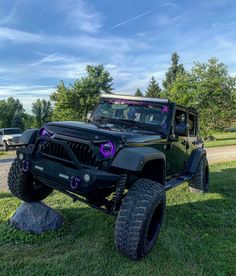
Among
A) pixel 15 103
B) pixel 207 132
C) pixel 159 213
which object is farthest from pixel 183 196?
pixel 15 103

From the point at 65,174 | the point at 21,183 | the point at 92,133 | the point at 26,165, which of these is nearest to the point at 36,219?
the point at 21,183

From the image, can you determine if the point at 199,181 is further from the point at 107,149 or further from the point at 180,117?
the point at 107,149

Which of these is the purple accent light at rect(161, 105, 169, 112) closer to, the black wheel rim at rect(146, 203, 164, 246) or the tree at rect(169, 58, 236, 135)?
the black wheel rim at rect(146, 203, 164, 246)

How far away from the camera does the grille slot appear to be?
4.02 metres

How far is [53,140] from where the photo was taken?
13.8ft

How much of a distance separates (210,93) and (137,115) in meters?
20.9

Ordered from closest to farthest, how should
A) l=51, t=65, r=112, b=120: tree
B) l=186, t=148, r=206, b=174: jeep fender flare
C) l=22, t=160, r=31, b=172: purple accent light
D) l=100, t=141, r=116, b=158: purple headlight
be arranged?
l=100, t=141, r=116, b=158: purple headlight < l=22, t=160, r=31, b=172: purple accent light < l=186, t=148, r=206, b=174: jeep fender flare < l=51, t=65, r=112, b=120: tree

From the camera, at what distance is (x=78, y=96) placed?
41625 millimetres

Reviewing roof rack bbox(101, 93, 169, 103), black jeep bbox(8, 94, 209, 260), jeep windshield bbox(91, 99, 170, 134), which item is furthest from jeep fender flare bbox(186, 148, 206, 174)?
roof rack bbox(101, 93, 169, 103)

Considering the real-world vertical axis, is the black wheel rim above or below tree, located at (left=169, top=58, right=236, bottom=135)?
below

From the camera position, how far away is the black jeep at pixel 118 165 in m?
3.77

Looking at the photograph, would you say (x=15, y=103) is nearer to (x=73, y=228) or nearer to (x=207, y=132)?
(x=207, y=132)

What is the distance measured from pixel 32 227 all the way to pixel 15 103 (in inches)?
3768

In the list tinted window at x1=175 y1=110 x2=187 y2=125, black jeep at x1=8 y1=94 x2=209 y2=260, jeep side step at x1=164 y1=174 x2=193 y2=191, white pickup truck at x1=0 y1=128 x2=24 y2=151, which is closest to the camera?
black jeep at x1=8 y1=94 x2=209 y2=260
